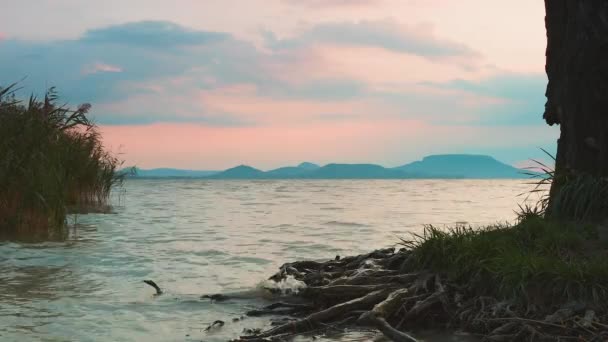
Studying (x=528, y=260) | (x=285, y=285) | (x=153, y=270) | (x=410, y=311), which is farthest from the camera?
(x=153, y=270)

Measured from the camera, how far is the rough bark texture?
29.7 ft

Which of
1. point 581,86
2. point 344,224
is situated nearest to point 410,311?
point 581,86

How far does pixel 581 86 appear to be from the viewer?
9.27 m

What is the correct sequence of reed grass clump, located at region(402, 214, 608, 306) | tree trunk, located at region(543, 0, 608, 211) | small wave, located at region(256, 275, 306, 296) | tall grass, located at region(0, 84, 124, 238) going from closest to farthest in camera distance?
1. reed grass clump, located at region(402, 214, 608, 306)
2. small wave, located at region(256, 275, 306, 296)
3. tree trunk, located at region(543, 0, 608, 211)
4. tall grass, located at region(0, 84, 124, 238)

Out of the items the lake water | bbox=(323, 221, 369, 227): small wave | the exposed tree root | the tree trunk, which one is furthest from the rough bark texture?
bbox=(323, 221, 369, 227): small wave

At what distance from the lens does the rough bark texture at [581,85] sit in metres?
9.05

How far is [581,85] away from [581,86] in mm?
16

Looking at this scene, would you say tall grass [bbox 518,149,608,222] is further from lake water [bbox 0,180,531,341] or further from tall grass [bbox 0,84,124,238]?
tall grass [bbox 0,84,124,238]

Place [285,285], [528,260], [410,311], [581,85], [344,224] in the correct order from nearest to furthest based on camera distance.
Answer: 1. [410,311]
2. [528,260]
3. [285,285]
4. [581,85]
5. [344,224]

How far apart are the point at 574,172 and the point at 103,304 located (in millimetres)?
6984

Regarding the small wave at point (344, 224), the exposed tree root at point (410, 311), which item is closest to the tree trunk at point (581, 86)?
the exposed tree root at point (410, 311)

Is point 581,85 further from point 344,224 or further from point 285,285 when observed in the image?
point 344,224

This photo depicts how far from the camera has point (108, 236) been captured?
14844 mm

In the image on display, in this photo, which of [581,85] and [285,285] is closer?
[285,285]
